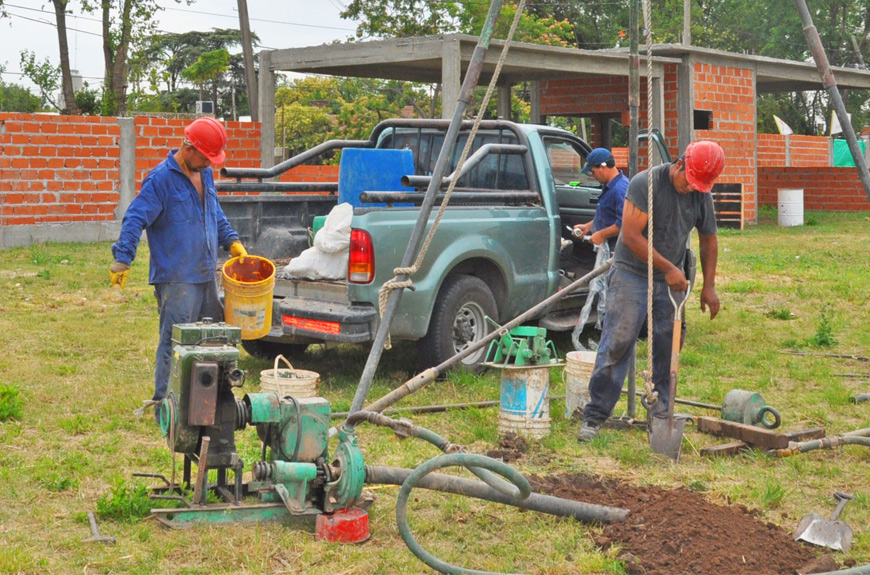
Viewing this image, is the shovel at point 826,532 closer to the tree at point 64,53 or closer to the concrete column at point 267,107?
the concrete column at point 267,107

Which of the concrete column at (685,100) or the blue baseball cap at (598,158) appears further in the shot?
the concrete column at (685,100)

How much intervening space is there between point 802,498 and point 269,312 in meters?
3.42

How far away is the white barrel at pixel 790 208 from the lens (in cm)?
2395

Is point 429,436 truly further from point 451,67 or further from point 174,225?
point 451,67

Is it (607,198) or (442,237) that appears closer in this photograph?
(442,237)

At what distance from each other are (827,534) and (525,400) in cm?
218

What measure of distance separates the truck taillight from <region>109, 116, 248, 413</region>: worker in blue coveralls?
94 cm

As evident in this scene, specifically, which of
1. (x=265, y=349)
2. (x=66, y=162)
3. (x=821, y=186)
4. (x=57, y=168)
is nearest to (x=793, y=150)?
(x=821, y=186)

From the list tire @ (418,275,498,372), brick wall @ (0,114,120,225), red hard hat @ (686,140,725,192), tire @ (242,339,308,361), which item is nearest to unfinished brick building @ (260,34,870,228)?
brick wall @ (0,114,120,225)

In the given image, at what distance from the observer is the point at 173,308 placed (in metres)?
6.41

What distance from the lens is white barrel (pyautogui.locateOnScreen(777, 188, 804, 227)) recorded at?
24.0 meters

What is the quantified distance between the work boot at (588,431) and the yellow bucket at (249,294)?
2.14 m

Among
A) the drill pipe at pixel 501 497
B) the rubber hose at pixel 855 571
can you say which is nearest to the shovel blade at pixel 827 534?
the rubber hose at pixel 855 571

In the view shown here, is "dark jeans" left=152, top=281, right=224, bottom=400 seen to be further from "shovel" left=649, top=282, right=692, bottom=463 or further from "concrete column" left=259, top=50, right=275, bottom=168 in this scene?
"concrete column" left=259, top=50, right=275, bottom=168
